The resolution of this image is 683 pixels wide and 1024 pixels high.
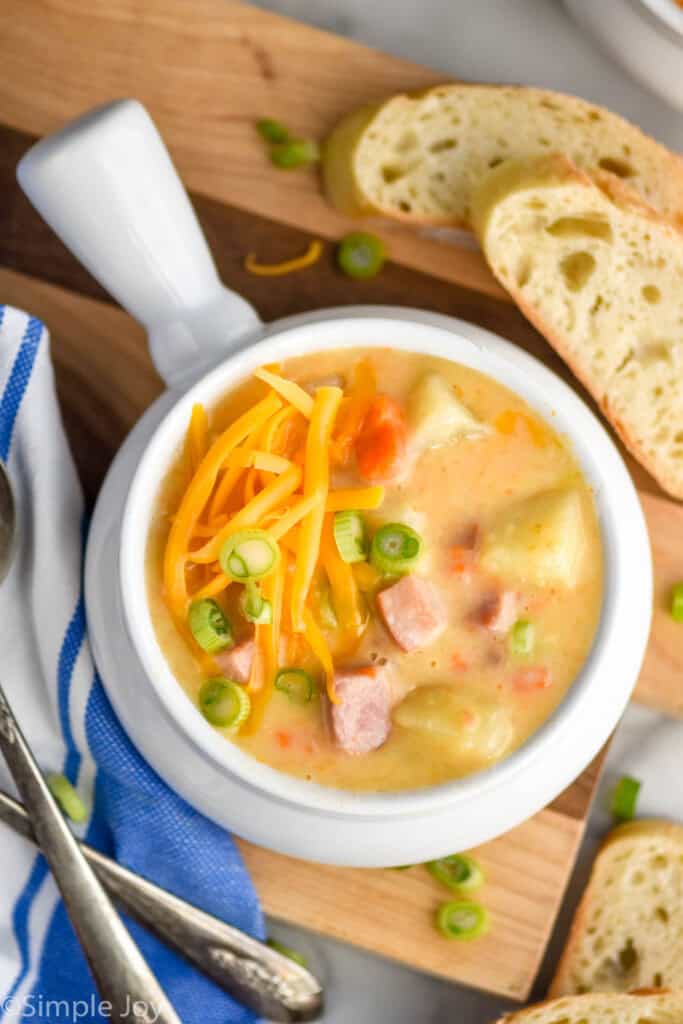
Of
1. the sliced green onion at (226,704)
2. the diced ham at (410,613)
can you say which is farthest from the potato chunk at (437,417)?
the sliced green onion at (226,704)

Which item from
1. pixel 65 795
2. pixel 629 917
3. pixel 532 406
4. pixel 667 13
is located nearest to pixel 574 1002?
pixel 629 917

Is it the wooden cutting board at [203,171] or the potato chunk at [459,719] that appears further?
the wooden cutting board at [203,171]

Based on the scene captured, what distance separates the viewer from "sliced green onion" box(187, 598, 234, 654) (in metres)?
1.99

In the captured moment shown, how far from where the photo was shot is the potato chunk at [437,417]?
208 centimetres

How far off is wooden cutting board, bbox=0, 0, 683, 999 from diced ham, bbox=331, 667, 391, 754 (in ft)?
2.54

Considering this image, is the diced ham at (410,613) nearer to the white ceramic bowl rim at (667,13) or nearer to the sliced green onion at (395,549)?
the sliced green onion at (395,549)

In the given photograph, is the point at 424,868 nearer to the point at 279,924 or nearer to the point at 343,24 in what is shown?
the point at 279,924

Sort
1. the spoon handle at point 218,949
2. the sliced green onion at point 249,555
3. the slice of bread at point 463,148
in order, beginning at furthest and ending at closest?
the slice of bread at point 463,148, the spoon handle at point 218,949, the sliced green onion at point 249,555

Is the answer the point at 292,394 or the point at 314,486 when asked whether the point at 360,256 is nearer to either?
the point at 292,394

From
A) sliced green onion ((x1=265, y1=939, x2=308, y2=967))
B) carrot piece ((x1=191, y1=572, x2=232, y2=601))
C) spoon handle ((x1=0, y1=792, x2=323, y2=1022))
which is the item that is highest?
carrot piece ((x1=191, y1=572, x2=232, y2=601))

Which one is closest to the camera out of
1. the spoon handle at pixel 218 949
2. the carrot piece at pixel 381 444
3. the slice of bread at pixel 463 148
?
the carrot piece at pixel 381 444

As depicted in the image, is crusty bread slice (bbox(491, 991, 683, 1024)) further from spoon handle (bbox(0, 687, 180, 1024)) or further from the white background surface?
spoon handle (bbox(0, 687, 180, 1024))

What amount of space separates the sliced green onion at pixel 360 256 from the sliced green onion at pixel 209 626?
2.70 ft

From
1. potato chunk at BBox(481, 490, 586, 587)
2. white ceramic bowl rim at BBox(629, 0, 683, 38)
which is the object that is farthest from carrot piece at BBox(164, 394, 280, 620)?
white ceramic bowl rim at BBox(629, 0, 683, 38)
